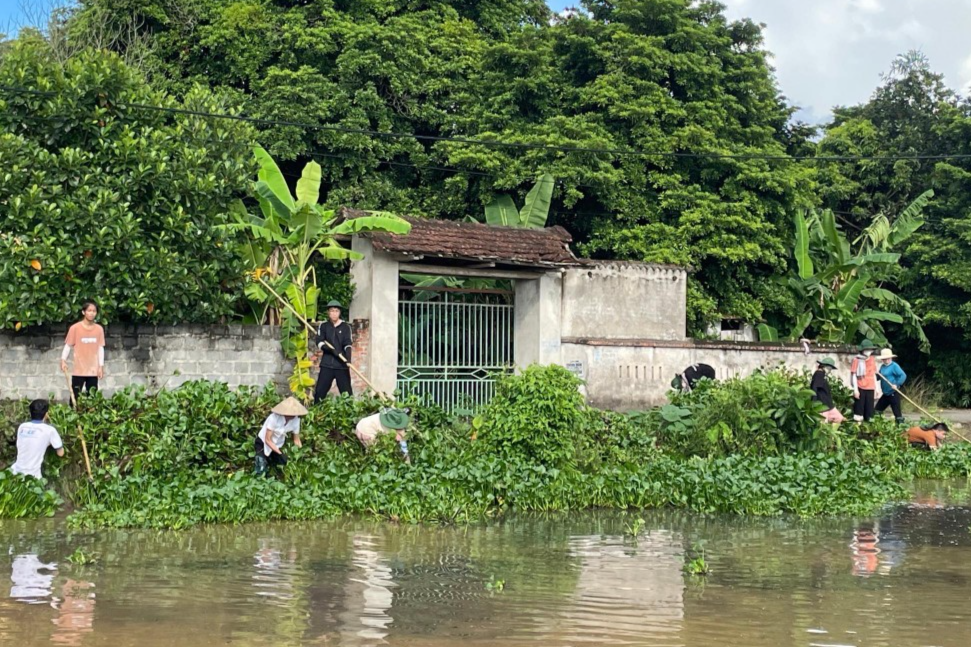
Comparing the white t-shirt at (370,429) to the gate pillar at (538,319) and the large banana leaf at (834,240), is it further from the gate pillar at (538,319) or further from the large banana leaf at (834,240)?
the large banana leaf at (834,240)

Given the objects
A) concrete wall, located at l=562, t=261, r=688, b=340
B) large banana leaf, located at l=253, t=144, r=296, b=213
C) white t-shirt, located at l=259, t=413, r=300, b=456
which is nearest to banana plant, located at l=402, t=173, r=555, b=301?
concrete wall, located at l=562, t=261, r=688, b=340

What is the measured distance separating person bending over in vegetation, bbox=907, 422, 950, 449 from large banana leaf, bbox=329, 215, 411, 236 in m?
8.67

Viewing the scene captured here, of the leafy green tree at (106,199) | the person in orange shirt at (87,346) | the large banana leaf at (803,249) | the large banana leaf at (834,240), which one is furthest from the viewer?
the large banana leaf at (834,240)

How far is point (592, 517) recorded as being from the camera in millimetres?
11828

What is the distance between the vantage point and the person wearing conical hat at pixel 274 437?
12.0 meters

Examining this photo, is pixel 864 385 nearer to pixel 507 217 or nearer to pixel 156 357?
pixel 507 217

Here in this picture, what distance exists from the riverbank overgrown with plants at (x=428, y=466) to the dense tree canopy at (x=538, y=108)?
959cm

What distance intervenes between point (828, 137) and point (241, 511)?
2222 centimetres

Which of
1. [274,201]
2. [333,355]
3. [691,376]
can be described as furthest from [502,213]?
[333,355]

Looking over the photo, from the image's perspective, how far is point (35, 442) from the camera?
11172 millimetres

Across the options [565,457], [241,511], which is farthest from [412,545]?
[565,457]

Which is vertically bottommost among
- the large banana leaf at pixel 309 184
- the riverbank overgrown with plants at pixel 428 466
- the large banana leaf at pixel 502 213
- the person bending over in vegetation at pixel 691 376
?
the riverbank overgrown with plants at pixel 428 466

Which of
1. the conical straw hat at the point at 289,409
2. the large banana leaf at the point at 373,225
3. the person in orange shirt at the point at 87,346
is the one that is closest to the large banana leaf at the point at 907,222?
the large banana leaf at the point at 373,225

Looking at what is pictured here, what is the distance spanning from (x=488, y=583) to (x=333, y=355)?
721cm
